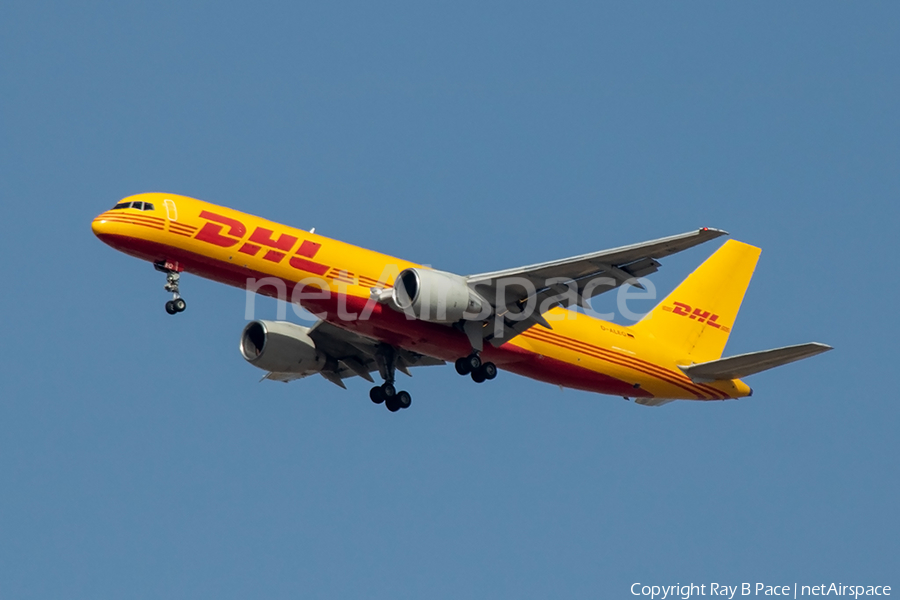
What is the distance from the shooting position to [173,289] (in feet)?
113

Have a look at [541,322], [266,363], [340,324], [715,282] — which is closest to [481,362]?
[541,322]

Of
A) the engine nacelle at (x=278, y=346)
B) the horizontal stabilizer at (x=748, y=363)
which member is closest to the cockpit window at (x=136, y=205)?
the engine nacelle at (x=278, y=346)

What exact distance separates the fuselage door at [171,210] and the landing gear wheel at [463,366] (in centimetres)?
998

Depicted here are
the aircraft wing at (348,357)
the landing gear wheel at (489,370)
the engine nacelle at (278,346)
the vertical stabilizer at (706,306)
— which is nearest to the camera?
the landing gear wheel at (489,370)

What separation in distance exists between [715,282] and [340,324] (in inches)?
609

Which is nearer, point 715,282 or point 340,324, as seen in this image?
point 340,324

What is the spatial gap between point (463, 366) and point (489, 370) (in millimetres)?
872

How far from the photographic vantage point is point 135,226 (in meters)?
33.9

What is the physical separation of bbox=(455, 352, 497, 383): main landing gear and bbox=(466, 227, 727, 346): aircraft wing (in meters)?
0.79

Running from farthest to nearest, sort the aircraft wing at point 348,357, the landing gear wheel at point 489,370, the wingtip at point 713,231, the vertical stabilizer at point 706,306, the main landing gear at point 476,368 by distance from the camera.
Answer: the vertical stabilizer at point 706,306
the aircraft wing at point 348,357
the landing gear wheel at point 489,370
the main landing gear at point 476,368
the wingtip at point 713,231

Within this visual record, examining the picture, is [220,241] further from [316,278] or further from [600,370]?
[600,370]

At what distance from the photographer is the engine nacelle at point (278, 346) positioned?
40.0 m

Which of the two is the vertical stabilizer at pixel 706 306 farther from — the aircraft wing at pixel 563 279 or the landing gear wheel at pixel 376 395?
the landing gear wheel at pixel 376 395

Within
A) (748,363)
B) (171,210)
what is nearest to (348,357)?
(171,210)
